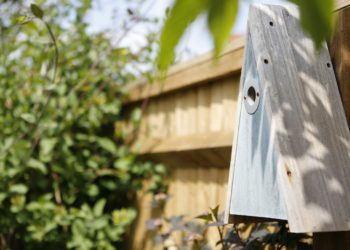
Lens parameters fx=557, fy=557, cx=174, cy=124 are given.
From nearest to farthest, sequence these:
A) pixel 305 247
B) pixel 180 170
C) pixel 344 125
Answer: pixel 344 125 → pixel 305 247 → pixel 180 170

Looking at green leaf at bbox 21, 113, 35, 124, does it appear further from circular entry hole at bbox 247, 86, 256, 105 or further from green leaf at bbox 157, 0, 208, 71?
green leaf at bbox 157, 0, 208, 71

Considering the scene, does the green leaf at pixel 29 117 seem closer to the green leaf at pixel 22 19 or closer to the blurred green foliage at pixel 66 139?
the blurred green foliage at pixel 66 139

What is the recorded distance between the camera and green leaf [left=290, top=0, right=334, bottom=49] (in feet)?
1.55

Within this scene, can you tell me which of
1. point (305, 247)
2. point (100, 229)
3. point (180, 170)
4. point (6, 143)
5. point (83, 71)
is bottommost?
point (305, 247)

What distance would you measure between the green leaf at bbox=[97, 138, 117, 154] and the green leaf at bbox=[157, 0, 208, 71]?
3.09 metres

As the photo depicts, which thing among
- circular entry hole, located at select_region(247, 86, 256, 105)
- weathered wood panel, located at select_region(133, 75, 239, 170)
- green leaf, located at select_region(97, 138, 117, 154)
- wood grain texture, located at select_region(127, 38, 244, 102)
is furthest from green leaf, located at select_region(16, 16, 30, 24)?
green leaf, located at select_region(97, 138, 117, 154)

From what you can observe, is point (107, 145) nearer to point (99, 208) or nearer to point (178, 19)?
point (99, 208)

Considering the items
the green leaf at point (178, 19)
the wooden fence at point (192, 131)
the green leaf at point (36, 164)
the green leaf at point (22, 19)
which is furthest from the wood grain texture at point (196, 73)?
the green leaf at point (178, 19)

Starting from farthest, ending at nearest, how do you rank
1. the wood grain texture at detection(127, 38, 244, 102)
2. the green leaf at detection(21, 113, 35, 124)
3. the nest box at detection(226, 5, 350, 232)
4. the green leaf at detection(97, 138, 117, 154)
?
the green leaf at detection(97, 138, 117, 154) < the green leaf at detection(21, 113, 35, 124) < the wood grain texture at detection(127, 38, 244, 102) < the nest box at detection(226, 5, 350, 232)

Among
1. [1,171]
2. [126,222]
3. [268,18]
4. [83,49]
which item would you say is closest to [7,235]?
[1,171]

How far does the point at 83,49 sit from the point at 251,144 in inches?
91.8

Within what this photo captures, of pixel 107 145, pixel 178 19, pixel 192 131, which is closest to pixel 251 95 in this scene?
pixel 192 131

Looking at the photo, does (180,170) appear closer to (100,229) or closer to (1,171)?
(100,229)

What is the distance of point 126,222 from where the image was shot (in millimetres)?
3410
